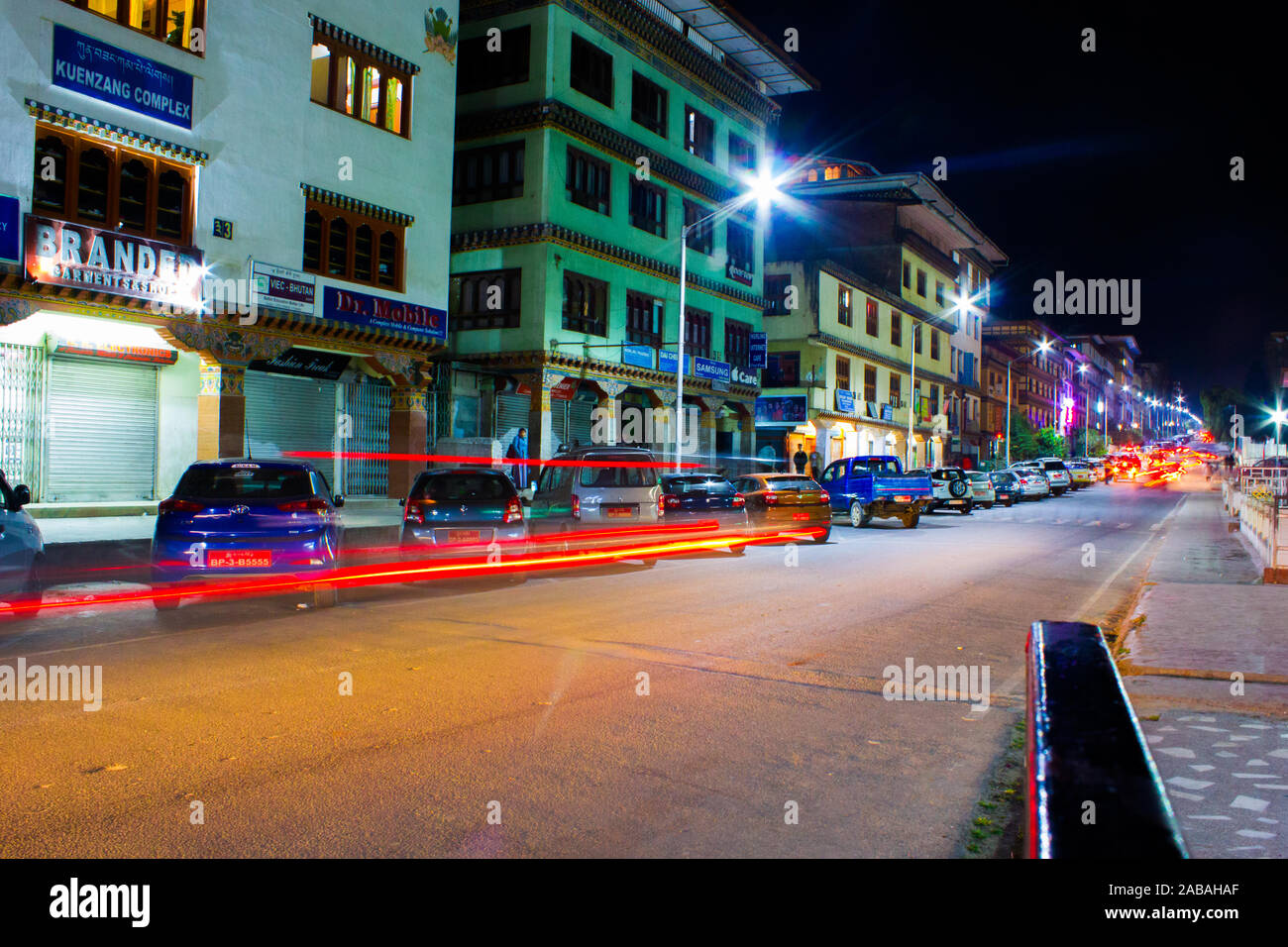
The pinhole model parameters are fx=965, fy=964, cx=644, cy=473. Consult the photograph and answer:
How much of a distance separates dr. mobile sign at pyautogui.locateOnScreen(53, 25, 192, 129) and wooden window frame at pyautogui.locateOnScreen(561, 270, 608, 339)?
12644 mm

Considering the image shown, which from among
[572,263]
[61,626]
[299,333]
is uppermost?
[572,263]

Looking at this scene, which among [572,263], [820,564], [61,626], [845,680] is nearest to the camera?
[845,680]

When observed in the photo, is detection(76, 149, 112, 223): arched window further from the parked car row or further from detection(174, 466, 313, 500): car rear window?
detection(174, 466, 313, 500): car rear window

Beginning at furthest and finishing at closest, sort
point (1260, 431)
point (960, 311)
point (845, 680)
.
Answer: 1. point (1260, 431)
2. point (960, 311)
3. point (845, 680)

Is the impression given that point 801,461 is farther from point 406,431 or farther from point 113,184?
point 113,184

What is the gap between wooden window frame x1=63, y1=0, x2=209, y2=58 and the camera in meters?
17.9

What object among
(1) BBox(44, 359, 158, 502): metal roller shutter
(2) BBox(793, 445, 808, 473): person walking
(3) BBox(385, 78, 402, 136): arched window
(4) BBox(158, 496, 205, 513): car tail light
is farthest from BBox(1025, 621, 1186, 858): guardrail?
(2) BBox(793, 445, 808, 473): person walking

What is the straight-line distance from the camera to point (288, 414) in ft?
80.6

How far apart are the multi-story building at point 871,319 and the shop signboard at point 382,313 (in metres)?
25.2

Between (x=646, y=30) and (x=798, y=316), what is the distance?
18.8 metres
